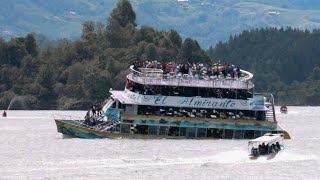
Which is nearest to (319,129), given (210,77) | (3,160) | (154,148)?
(210,77)

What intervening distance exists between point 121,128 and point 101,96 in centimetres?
10182

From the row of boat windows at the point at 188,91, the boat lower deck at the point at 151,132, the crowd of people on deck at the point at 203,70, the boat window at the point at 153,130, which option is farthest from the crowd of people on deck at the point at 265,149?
the crowd of people on deck at the point at 203,70

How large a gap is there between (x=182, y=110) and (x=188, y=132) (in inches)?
76.4

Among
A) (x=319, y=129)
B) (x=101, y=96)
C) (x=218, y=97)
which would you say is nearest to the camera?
(x=218, y=97)

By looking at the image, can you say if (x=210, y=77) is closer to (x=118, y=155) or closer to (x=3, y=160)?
(x=118, y=155)

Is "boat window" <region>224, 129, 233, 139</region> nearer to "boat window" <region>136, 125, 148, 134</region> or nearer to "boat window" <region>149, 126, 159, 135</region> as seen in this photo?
"boat window" <region>149, 126, 159, 135</region>

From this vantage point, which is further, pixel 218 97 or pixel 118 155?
pixel 218 97

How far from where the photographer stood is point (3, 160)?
259 feet

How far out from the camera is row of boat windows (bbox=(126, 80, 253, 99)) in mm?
91938

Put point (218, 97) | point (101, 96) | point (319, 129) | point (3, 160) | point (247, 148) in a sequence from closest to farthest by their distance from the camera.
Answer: point (3, 160) → point (247, 148) → point (218, 97) → point (319, 129) → point (101, 96)

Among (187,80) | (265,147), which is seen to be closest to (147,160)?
(265,147)

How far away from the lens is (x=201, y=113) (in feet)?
306

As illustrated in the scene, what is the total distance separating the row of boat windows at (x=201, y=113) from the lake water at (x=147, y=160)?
2221 mm

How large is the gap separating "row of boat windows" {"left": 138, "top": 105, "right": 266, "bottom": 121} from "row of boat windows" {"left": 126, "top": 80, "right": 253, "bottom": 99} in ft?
4.20
